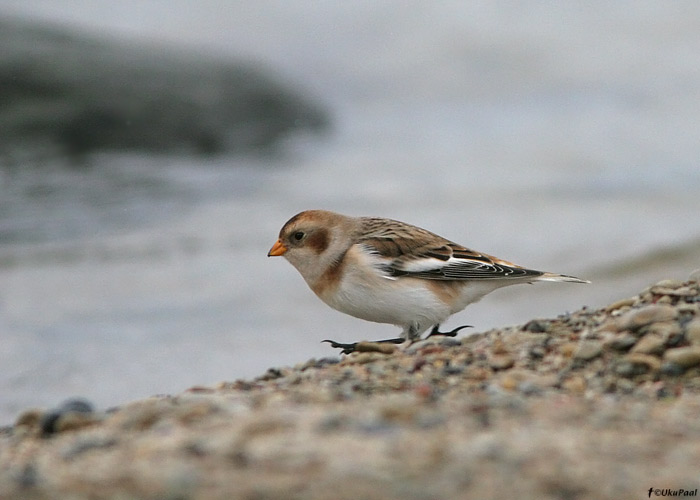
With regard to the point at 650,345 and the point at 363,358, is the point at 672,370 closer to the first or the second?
the point at 650,345

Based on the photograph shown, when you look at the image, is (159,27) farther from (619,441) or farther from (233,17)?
(619,441)

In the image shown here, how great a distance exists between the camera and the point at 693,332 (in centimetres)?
401

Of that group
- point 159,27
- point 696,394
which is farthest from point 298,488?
point 159,27

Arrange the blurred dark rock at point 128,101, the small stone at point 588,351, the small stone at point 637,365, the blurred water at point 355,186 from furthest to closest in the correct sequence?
1. the blurred dark rock at point 128,101
2. the blurred water at point 355,186
3. the small stone at point 588,351
4. the small stone at point 637,365

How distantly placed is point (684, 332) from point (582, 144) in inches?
460

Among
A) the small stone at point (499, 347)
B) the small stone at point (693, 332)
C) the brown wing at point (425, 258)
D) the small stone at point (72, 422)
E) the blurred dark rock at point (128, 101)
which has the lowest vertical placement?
the small stone at point (72, 422)

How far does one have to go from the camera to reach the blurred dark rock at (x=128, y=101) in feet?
45.2

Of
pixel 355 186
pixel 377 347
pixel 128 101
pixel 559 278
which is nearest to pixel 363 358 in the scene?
pixel 377 347

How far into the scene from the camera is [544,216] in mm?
12133

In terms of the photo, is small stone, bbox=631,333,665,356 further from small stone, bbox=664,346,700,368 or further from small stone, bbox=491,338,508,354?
small stone, bbox=491,338,508,354

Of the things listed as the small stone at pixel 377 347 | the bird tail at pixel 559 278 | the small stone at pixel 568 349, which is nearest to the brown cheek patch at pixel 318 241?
the small stone at pixel 377 347

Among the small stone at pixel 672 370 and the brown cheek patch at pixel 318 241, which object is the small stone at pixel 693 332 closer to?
the small stone at pixel 672 370

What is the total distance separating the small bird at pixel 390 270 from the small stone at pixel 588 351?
137 centimetres

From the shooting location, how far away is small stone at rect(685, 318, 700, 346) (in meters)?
3.98
